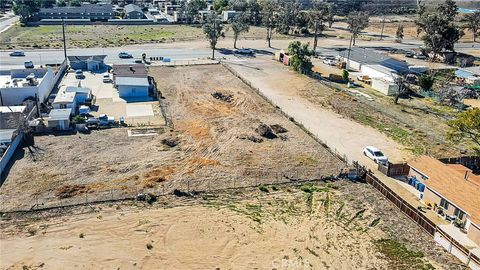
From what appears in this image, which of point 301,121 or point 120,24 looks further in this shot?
point 120,24

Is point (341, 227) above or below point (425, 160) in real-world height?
below

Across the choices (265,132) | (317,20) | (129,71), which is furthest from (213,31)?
(265,132)

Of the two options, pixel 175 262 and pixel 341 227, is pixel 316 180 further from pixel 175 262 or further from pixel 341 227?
pixel 175 262

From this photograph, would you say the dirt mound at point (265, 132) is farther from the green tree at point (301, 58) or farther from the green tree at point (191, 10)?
the green tree at point (191, 10)

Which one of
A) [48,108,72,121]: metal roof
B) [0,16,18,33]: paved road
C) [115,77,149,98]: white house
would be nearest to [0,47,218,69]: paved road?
[115,77,149,98]: white house

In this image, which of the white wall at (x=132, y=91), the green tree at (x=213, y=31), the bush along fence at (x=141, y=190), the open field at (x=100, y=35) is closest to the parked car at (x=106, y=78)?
the white wall at (x=132, y=91)

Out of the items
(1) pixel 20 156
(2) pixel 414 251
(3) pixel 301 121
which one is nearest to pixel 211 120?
(3) pixel 301 121

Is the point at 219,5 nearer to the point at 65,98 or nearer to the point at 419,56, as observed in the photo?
the point at 419,56
